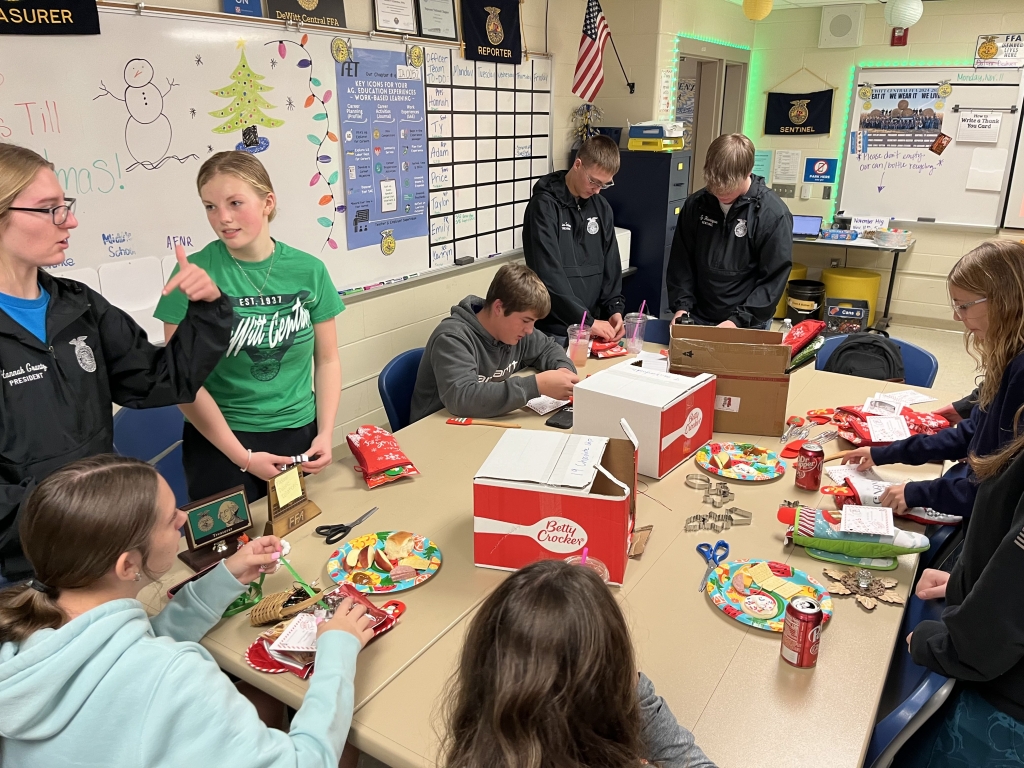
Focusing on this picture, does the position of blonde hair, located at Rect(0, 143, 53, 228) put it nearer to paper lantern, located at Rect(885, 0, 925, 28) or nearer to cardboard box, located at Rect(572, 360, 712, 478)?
cardboard box, located at Rect(572, 360, 712, 478)

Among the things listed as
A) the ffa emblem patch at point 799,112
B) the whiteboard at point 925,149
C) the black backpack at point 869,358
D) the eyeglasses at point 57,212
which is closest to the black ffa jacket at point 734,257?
the black backpack at point 869,358

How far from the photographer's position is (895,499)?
178cm

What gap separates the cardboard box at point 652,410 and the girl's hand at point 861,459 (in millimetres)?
407

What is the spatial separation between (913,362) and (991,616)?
2036mm

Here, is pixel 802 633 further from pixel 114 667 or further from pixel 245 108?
pixel 245 108

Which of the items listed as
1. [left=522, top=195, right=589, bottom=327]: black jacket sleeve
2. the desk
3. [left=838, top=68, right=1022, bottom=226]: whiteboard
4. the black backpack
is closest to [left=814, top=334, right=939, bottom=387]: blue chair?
the black backpack

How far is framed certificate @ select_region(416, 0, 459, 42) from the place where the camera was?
12.0 feet

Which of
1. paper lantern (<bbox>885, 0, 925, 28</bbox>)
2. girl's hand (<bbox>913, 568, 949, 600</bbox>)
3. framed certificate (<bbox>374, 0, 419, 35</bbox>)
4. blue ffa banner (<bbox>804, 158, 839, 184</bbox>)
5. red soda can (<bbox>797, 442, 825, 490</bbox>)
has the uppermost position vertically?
paper lantern (<bbox>885, 0, 925, 28</bbox>)

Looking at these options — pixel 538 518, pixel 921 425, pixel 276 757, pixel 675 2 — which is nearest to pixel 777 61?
pixel 675 2

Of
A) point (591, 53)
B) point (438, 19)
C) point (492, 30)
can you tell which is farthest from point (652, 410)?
point (591, 53)

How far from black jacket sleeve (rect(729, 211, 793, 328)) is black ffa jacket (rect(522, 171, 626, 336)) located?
2.32 ft

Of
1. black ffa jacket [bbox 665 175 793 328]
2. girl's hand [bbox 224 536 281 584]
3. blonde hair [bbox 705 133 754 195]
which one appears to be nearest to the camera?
girl's hand [bbox 224 536 281 584]

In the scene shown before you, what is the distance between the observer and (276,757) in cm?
102

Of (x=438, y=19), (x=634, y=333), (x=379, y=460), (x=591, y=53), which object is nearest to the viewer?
(x=379, y=460)
